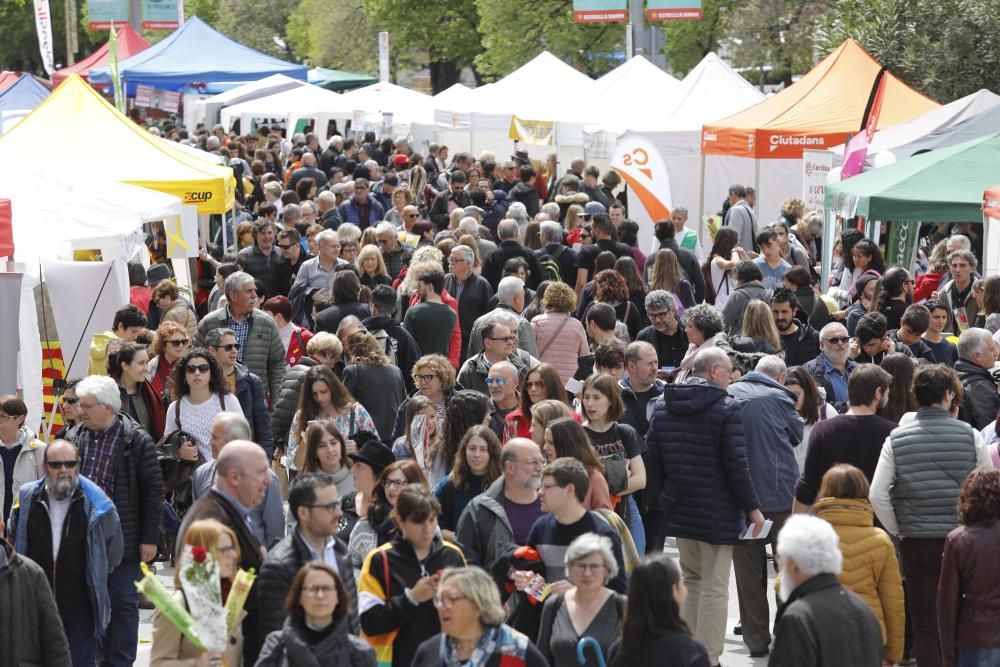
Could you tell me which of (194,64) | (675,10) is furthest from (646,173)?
(194,64)

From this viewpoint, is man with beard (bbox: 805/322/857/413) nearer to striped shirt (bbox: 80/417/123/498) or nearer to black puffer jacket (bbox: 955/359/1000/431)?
black puffer jacket (bbox: 955/359/1000/431)

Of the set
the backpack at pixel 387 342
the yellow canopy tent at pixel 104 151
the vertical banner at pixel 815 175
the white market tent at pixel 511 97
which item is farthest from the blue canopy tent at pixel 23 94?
the backpack at pixel 387 342

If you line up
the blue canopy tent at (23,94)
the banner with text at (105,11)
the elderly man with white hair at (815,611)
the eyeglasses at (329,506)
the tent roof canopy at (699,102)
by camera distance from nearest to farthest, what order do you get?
the elderly man with white hair at (815,611), the eyeglasses at (329,506), the tent roof canopy at (699,102), the blue canopy tent at (23,94), the banner with text at (105,11)

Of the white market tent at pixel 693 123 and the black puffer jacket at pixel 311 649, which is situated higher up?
the white market tent at pixel 693 123

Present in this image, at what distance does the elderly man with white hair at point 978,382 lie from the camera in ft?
29.5

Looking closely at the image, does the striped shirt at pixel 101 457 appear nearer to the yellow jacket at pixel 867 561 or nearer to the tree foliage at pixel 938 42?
the yellow jacket at pixel 867 561

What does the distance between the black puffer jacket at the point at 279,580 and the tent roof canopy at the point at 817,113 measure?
14361 millimetres

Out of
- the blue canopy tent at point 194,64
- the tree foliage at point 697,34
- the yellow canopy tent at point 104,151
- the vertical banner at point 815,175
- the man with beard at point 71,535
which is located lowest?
the man with beard at point 71,535

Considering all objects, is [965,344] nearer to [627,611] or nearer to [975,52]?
[627,611]

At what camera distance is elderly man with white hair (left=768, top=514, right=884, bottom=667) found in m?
5.22

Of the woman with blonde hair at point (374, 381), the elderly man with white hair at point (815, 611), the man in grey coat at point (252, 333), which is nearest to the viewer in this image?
the elderly man with white hair at point (815, 611)

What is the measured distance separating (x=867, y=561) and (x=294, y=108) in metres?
30.0

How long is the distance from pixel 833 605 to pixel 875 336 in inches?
193

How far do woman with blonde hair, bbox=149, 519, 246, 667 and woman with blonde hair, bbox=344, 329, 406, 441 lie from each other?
343cm
